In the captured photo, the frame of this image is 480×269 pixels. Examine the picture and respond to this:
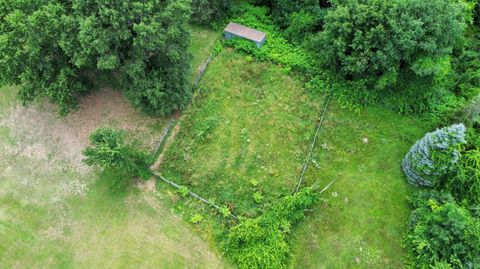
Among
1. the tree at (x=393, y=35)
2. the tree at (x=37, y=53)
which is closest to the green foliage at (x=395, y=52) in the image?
the tree at (x=393, y=35)

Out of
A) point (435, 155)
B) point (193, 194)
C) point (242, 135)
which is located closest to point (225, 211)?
point (193, 194)

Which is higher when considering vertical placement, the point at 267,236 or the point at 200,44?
the point at 200,44

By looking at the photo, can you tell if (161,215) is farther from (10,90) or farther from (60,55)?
(10,90)

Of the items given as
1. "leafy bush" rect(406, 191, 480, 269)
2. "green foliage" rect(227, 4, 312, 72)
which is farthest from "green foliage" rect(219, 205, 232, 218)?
"green foliage" rect(227, 4, 312, 72)

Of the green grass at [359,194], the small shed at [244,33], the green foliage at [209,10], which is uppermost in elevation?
the green foliage at [209,10]

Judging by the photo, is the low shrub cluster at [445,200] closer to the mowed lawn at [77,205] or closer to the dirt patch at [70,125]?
the mowed lawn at [77,205]

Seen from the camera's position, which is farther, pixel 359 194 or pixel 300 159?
pixel 300 159

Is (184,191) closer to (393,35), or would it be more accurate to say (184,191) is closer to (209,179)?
(209,179)
